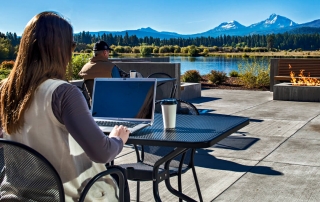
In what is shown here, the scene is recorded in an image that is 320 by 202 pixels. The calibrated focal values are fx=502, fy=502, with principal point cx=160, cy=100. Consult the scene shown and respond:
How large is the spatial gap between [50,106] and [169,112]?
1.08 meters

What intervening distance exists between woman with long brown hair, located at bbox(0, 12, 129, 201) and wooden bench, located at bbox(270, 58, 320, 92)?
11250 millimetres

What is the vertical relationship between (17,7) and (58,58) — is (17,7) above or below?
above

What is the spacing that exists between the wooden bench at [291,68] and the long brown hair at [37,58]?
11288 mm

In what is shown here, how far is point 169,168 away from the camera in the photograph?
3404 mm

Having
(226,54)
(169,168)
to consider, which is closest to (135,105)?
(169,168)

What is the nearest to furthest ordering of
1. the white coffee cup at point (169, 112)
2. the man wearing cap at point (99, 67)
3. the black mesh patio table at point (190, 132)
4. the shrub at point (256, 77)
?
the black mesh patio table at point (190, 132), the white coffee cup at point (169, 112), the man wearing cap at point (99, 67), the shrub at point (256, 77)

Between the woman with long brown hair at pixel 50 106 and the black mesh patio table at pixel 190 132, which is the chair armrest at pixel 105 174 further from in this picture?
the black mesh patio table at pixel 190 132

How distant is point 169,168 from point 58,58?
5.13ft

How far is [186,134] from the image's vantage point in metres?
2.84

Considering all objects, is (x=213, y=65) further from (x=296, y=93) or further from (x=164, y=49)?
(x=296, y=93)

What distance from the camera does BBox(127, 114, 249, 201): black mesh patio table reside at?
2.63m

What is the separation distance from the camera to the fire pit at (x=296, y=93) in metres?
11.0

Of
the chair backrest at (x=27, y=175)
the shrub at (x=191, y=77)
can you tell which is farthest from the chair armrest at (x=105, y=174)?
the shrub at (x=191, y=77)

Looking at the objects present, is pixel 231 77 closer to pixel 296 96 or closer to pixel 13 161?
pixel 296 96
